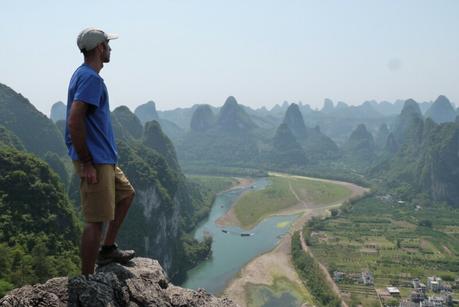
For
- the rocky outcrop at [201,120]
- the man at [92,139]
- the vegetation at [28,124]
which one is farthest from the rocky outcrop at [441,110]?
the man at [92,139]

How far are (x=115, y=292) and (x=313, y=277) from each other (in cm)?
2440

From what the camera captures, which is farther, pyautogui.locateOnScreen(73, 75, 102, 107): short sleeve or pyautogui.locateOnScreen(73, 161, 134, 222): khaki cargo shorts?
pyautogui.locateOnScreen(73, 161, 134, 222): khaki cargo shorts

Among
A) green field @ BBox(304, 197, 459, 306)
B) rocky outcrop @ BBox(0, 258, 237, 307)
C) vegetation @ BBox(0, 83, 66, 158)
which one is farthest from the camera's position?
vegetation @ BBox(0, 83, 66, 158)

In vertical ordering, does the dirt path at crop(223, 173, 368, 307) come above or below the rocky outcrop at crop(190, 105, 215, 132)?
below

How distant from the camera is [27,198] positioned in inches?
655

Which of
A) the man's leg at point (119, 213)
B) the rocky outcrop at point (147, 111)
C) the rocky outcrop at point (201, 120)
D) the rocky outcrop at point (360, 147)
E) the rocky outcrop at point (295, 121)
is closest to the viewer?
the man's leg at point (119, 213)

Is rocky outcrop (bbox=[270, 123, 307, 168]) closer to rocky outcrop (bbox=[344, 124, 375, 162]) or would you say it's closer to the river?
rocky outcrop (bbox=[344, 124, 375, 162])

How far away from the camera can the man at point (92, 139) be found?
9.70ft

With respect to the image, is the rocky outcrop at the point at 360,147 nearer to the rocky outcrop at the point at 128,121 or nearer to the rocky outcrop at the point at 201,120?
the rocky outcrop at the point at 201,120

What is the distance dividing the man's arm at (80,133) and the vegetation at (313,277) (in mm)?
21723

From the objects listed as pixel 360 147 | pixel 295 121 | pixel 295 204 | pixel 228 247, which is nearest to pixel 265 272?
pixel 228 247

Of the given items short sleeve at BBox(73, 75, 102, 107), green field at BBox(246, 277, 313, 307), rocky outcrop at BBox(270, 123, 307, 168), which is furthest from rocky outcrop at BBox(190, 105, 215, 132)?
short sleeve at BBox(73, 75, 102, 107)

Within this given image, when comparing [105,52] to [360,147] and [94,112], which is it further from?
[360,147]

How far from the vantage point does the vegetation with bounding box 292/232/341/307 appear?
75.8 feet
